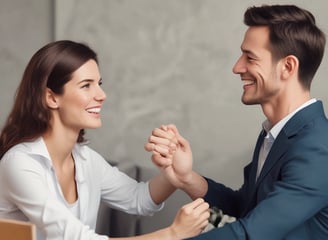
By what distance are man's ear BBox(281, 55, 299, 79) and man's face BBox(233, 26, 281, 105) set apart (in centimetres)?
2

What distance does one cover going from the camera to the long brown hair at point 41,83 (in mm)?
1675

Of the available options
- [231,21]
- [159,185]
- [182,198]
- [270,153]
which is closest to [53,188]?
[159,185]

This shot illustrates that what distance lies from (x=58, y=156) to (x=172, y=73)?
72 centimetres

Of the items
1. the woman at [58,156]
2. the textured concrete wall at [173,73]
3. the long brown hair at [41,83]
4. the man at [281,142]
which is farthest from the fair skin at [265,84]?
the textured concrete wall at [173,73]

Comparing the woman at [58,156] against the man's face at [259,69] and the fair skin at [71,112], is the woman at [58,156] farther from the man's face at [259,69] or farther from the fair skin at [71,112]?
the man's face at [259,69]

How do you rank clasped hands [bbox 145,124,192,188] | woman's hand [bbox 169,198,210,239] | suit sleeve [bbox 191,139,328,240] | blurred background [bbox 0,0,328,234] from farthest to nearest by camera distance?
blurred background [bbox 0,0,328,234]
clasped hands [bbox 145,124,192,188]
woman's hand [bbox 169,198,210,239]
suit sleeve [bbox 191,139,328,240]

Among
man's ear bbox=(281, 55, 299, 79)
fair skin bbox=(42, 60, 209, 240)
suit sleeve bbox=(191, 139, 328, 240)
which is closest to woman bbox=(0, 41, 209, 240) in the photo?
fair skin bbox=(42, 60, 209, 240)

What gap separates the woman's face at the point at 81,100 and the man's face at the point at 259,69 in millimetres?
398

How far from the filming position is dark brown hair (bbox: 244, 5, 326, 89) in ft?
5.07

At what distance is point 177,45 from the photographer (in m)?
2.29

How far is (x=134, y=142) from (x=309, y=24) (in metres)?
1.04

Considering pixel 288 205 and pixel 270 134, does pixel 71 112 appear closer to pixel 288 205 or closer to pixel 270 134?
pixel 270 134

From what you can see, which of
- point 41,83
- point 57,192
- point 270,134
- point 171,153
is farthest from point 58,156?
point 270,134

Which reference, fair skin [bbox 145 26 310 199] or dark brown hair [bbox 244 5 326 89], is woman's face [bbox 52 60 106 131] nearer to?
fair skin [bbox 145 26 310 199]
